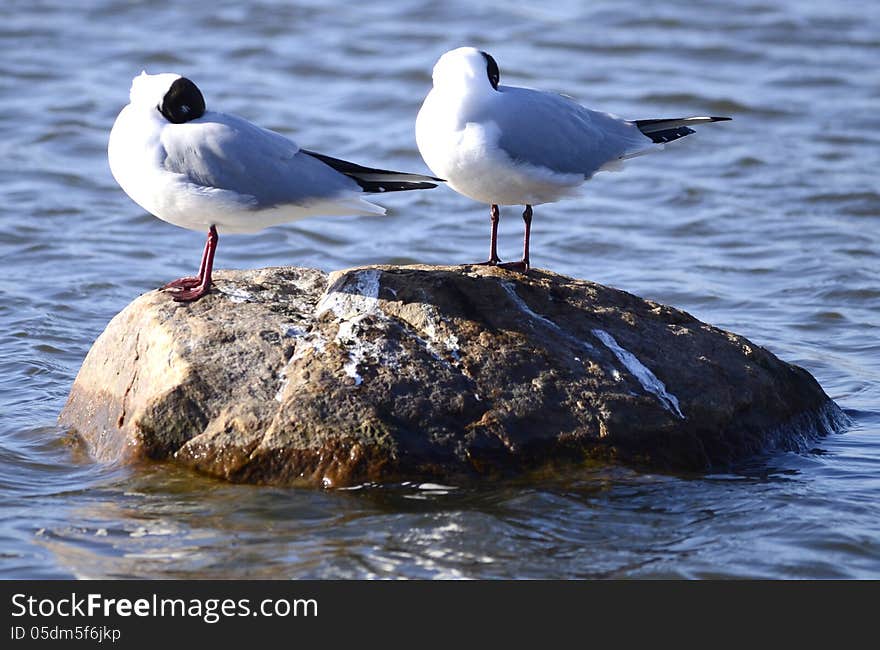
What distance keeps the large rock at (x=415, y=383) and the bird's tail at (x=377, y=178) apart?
43cm

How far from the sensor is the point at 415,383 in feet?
20.7

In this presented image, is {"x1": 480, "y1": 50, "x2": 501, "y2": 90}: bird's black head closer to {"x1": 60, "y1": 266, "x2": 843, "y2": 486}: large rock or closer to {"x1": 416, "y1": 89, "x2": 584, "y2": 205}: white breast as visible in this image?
{"x1": 416, "y1": 89, "x2": 584, "y2": 205}: white breast

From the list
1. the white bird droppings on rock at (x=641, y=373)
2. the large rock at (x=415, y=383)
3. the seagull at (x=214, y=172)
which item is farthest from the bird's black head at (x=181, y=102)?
the white bird droppings on rock at (x=641, y=373)

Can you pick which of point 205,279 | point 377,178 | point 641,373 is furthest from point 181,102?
point 641,373

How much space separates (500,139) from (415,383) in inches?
54.6

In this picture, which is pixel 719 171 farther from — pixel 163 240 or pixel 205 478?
pixel 205 478

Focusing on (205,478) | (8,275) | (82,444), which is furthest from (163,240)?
(205,478)

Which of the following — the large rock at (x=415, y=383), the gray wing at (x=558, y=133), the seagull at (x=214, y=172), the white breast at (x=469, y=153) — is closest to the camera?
the large rock at (x=415, y=383)

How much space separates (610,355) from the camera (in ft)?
21.9

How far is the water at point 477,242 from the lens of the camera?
19.2 ft

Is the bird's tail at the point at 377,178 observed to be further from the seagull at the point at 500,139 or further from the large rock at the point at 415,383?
the large rock at the point at 415,383

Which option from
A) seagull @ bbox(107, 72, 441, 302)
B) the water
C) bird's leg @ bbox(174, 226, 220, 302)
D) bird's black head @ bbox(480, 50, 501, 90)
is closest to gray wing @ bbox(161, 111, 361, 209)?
seagull @ bbox(107, 72, 441, 302)
